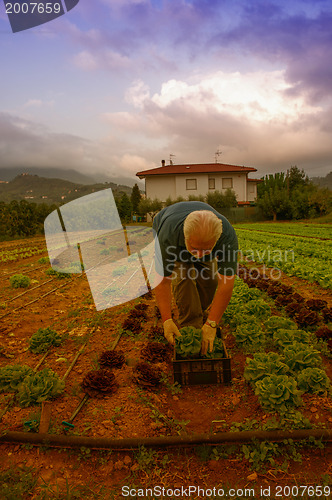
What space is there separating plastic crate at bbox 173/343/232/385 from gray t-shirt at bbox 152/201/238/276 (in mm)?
956

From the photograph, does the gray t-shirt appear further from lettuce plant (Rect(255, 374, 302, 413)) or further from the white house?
the white house

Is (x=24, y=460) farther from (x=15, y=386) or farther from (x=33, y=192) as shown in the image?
(x=33, y=192)

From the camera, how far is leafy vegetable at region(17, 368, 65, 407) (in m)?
3.00

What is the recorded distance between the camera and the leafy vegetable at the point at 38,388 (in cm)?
300

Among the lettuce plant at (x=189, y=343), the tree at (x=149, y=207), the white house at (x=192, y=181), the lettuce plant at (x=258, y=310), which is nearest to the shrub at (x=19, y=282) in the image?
the lettuce plant at (x=258, y=310)

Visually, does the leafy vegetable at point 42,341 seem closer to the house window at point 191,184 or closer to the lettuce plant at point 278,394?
the lettuce plant at point 278,394

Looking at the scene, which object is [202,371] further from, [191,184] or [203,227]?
[191,184]

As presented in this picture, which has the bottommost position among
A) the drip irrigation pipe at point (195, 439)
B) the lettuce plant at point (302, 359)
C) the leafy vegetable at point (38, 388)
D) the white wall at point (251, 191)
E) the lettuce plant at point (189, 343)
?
the drip irrigation pipe at point (195, 439)

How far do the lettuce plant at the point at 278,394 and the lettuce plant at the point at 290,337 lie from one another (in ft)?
3.09

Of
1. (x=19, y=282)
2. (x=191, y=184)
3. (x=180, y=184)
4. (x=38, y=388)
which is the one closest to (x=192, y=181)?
(x=191, y=184)

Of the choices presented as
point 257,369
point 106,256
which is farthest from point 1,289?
point 257,369

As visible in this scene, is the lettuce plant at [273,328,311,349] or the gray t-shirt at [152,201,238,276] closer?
the gray t-shirt at [152,201,238,276]

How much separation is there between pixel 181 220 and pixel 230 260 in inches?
27.3

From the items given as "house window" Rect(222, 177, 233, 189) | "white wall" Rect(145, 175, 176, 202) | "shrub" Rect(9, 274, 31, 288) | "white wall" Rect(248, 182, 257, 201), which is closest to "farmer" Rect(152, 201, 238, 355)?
"shrub" Rect(9, 274, 31, 288)
